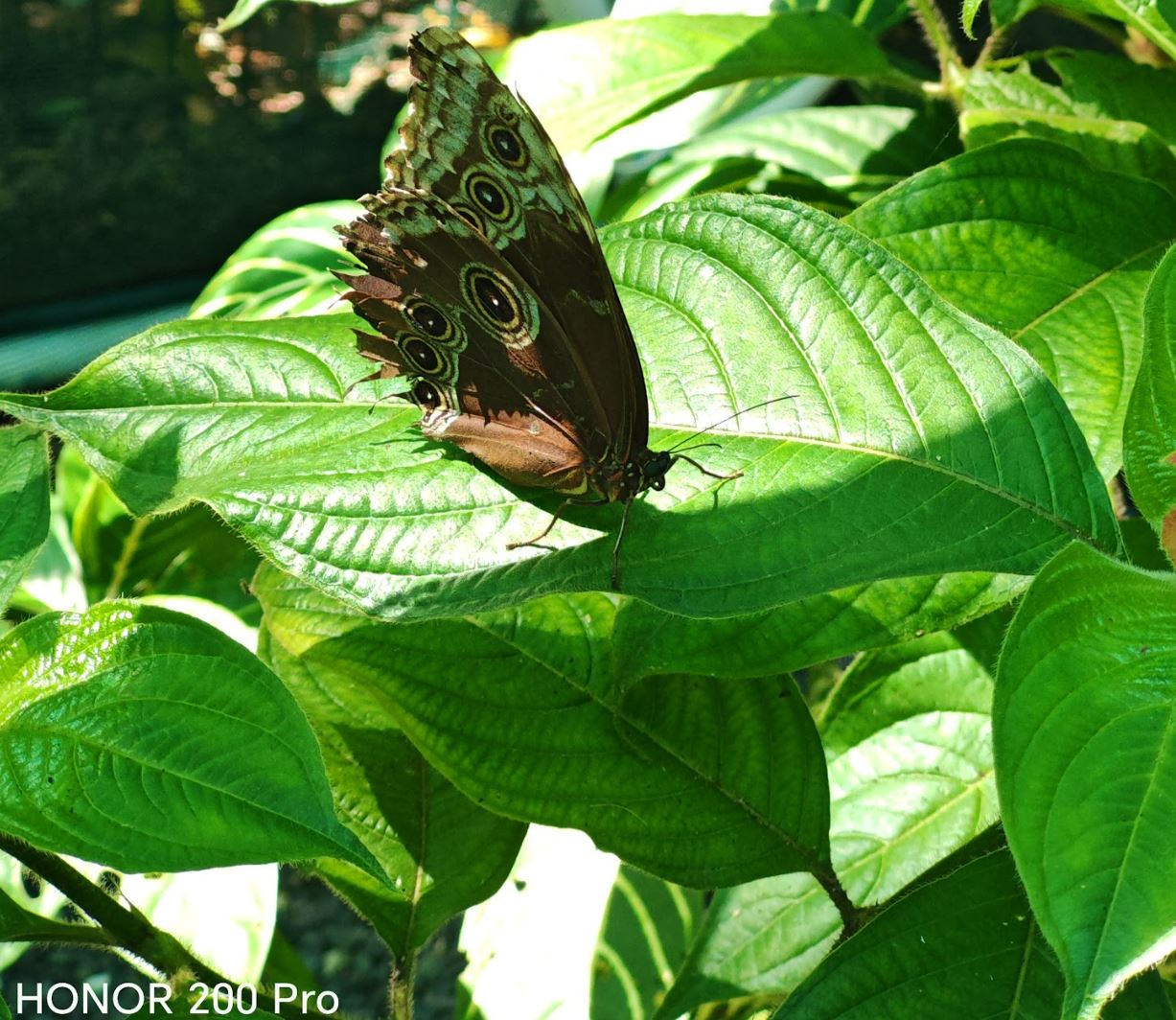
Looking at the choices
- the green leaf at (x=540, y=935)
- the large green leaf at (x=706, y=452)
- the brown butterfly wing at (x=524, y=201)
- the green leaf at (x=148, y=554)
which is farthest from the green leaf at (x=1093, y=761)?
the green leaf at (x=148, y=554)

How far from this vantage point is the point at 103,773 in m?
0.72

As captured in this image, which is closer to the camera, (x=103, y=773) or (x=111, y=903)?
(x=103, y=773)

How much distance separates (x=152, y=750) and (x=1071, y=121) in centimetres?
105

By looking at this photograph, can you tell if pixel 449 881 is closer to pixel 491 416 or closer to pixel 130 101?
pixel 491 416

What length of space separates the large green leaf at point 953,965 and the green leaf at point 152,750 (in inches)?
13.7

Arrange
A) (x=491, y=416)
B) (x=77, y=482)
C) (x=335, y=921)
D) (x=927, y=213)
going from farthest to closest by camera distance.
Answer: (x=335, y=921)
(x=77, y=482)
(x=927, y=213)
(x=491, y=416)

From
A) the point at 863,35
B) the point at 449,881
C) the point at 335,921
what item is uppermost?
the point at 863,35

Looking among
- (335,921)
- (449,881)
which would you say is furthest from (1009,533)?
(335,921)

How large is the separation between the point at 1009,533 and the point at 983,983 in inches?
11.8

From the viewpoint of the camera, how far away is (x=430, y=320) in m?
0.96

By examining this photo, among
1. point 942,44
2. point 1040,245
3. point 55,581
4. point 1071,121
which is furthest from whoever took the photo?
point 55,581

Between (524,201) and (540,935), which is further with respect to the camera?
(540,935)

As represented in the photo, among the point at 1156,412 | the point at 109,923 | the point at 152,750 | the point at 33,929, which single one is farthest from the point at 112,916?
the point at 1156,412

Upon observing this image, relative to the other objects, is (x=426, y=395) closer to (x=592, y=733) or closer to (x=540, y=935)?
(x=592, y=733)
